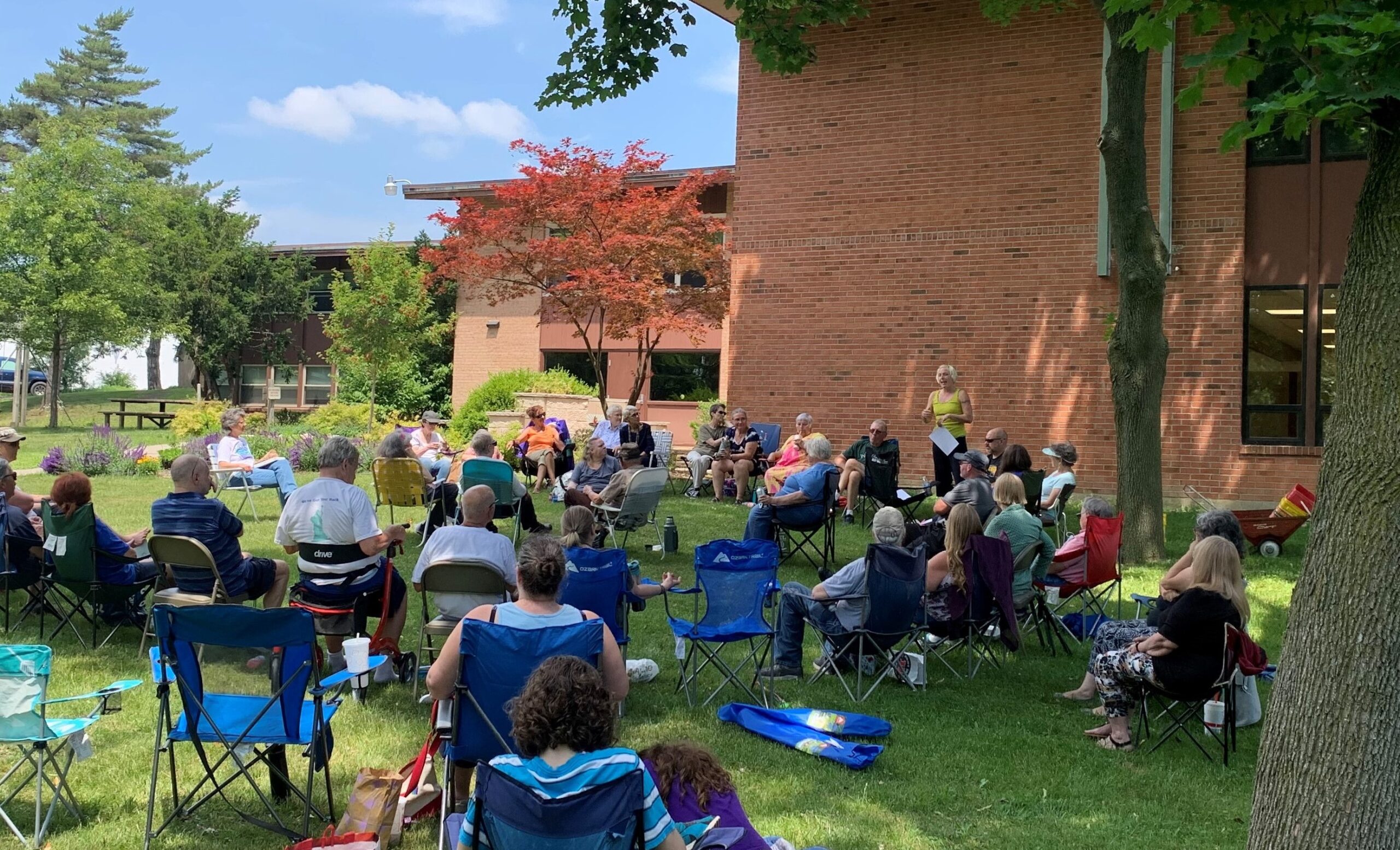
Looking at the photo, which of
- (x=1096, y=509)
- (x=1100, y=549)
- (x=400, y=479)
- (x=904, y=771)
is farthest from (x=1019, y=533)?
(x=400, y=479)

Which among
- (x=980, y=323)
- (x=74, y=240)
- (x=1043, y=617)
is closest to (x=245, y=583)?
(x=1043, y=617)

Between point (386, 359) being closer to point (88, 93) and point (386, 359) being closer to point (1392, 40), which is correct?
point (1392, 40)

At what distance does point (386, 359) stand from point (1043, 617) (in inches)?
817

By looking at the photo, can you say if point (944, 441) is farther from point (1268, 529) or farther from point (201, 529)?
point (201, 529)

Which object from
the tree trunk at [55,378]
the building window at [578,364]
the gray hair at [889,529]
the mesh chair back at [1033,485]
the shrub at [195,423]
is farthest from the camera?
the tree trunk at [55,378]

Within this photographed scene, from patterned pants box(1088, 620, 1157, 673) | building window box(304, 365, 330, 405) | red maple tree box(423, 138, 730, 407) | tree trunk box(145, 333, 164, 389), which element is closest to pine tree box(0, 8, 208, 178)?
tree trunk box(145, 333, 164, 389)

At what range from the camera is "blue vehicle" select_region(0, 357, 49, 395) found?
3925 centimetres

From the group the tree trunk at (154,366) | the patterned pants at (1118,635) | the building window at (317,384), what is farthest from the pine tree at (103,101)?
the patterned pants at (1118,635)

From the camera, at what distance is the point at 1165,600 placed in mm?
6043

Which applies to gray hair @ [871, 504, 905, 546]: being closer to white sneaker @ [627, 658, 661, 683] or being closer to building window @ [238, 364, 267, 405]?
white sneaker @ [627, 658, 661, 683]

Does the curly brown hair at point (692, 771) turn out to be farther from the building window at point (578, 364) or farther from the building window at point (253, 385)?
the building window at point (253, 385)

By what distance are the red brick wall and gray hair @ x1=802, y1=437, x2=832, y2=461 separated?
5.39 metres

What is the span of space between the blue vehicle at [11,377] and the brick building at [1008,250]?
33.0 m

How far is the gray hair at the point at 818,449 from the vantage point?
972 cm
